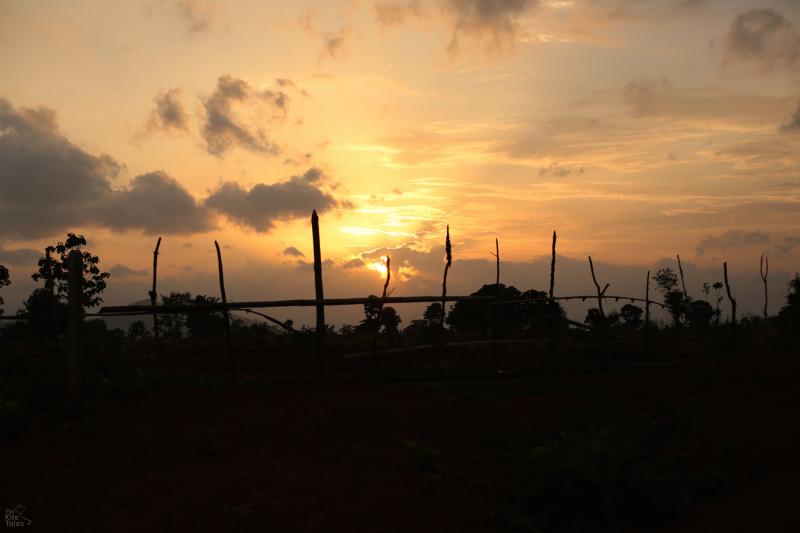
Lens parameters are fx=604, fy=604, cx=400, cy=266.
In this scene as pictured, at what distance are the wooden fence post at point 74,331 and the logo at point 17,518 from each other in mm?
3811

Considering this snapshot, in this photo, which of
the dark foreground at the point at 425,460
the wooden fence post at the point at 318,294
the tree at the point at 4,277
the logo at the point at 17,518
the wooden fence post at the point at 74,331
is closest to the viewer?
the dark foreground at the point at 425,460

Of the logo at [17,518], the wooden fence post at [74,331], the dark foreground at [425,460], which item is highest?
the wooden fence post at [74,331]

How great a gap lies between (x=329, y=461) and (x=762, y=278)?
88.0 ft

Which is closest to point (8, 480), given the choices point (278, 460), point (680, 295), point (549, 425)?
point (278, 460)

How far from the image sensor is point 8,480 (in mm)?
5938

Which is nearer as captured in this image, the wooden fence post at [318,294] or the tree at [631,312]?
the wooden fence post at [318,294]

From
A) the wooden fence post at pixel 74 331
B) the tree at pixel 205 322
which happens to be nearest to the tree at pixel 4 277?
the tree at pixel 205 322

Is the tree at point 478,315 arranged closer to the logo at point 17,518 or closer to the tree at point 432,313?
the tree at point 432,313

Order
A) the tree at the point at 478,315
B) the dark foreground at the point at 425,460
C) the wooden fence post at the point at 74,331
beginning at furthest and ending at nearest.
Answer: the tree at the point at 478,315 → the wooden fence post at the point at 74,331 → the dark foreground at the point at 425,460

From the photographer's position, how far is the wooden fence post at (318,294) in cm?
1106

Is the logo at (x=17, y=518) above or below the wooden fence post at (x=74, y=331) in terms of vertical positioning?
below

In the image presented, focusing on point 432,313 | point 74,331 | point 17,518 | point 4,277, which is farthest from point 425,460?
point 432,313

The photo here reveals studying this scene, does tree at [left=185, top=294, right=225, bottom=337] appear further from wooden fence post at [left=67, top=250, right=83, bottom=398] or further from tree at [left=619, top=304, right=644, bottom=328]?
tree at [left=619, top=304, right=644, bottom=328]

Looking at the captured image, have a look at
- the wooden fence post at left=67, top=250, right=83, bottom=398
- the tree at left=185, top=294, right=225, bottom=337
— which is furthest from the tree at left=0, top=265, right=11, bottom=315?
the wooden fence post at left=67, top=250, right=83, bottom=398
